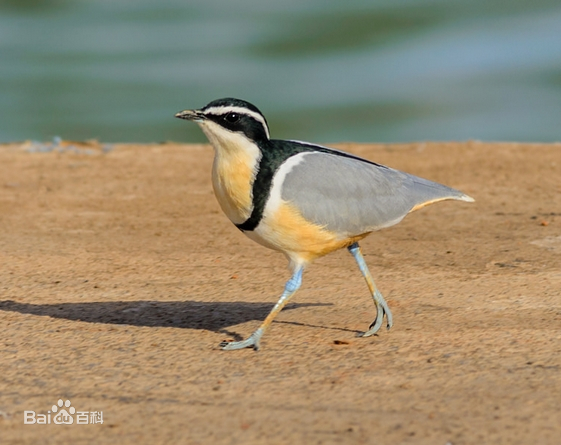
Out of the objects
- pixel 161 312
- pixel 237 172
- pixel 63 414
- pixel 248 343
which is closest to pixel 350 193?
pixel 237 172

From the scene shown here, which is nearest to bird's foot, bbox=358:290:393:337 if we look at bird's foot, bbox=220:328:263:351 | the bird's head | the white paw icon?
bird's foot, bbox=220:328:263:351

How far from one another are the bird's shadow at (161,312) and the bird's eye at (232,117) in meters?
1.32

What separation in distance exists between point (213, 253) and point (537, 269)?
2.50 meters

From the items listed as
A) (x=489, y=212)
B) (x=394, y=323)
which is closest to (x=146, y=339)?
(x=394, y=323)

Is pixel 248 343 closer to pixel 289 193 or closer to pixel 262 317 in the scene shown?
pixel 262 317

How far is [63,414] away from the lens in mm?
4348

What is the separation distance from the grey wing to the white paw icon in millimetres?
1616

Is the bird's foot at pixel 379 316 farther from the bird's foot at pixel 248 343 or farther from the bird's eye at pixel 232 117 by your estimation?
the bird's eye at pixel 232 117

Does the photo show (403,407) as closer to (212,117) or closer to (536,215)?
(212,117)

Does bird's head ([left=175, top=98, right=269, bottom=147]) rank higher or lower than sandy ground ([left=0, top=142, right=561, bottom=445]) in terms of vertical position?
higher

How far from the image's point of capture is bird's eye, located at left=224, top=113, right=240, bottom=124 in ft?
16.8

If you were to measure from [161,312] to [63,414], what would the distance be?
1714 millimetres

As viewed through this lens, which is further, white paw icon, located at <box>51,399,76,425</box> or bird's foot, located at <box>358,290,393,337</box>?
bird's foot, located at <box>358,290,393,337</box>

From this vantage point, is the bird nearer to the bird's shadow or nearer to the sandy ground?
the sandy ground
